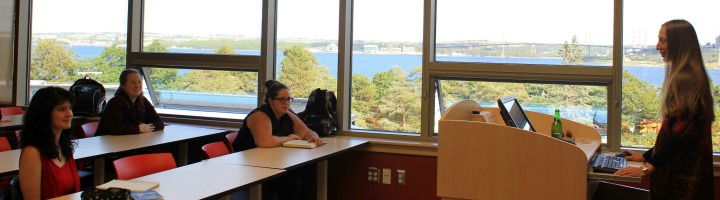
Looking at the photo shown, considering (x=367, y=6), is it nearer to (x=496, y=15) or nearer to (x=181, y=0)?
(x=496, y=15)

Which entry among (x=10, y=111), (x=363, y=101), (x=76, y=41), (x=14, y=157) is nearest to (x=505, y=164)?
(x=363, y=101)

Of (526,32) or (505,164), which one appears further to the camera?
(526,32)

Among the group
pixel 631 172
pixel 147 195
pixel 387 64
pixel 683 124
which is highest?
pixel 387 64

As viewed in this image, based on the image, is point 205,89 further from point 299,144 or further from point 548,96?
point 548,96

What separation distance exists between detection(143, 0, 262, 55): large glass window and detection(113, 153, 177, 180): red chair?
259 cm

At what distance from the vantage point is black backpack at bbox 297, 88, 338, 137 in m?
6.23

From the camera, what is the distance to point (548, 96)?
231 inches

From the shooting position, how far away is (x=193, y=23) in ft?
23.6

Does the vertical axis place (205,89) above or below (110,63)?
below

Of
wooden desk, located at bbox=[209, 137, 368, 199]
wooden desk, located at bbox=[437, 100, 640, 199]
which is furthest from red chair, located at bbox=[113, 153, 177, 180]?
wooden desk, located at bbox=[437, 100, 640, 199]

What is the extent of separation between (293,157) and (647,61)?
272 centimetres

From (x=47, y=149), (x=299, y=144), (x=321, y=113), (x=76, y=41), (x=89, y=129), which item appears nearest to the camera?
(x=47, y=149)

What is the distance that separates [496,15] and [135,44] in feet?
11.8

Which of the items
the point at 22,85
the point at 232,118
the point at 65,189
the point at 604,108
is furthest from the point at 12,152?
the point at 604,108
